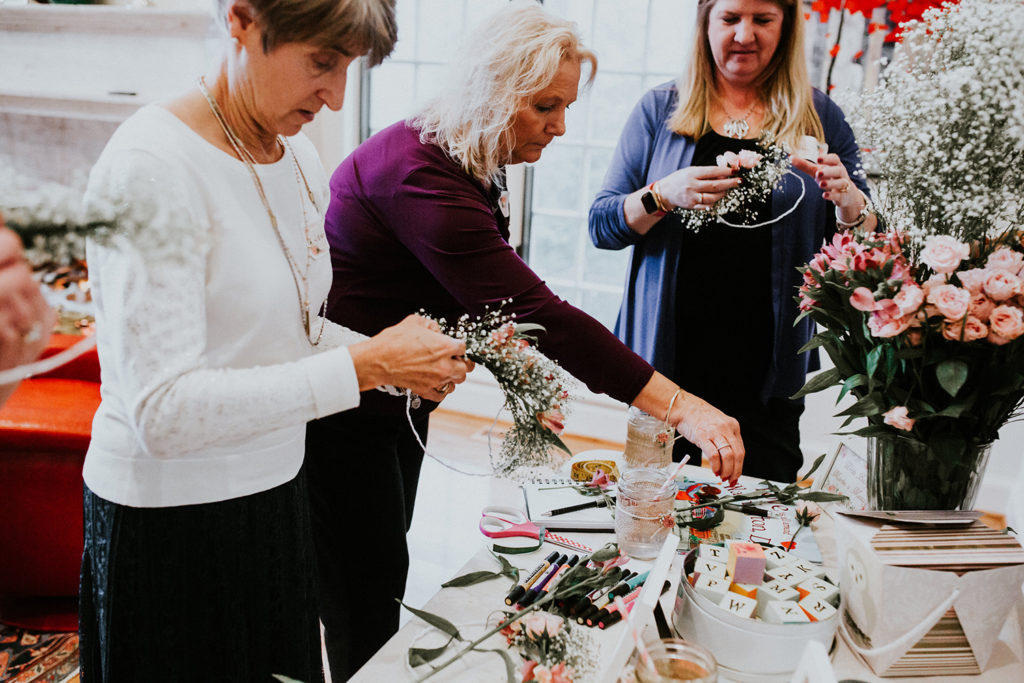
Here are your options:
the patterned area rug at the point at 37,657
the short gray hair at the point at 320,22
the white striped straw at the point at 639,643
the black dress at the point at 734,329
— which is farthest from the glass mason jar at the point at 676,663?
the patterned area rug at the point at 37,657

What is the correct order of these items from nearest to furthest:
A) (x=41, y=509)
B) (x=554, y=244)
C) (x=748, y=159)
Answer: (x=748, y=159), (x=41, y=509), (x=554, y=244)

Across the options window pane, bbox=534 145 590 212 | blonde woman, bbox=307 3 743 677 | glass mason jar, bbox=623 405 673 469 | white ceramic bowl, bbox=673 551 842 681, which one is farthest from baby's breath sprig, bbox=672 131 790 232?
window pane, bbox=534 145 590 212

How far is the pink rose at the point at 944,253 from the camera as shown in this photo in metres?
1.02

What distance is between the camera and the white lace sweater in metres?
0.85

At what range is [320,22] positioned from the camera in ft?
3.02

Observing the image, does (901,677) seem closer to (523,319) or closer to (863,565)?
(863,565)

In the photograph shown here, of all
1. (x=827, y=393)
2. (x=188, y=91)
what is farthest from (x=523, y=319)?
(x=827, y=393)

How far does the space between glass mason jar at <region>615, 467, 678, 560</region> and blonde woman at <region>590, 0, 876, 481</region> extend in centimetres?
77

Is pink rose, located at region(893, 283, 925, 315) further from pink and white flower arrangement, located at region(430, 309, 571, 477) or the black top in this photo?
the black top

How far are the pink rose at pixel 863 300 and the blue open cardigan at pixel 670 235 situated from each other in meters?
0.87

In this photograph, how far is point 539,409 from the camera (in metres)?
1.25

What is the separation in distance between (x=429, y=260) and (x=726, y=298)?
92 cm

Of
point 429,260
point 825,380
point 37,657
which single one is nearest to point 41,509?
point 37,657

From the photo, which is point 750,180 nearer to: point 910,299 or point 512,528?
point 910,299
